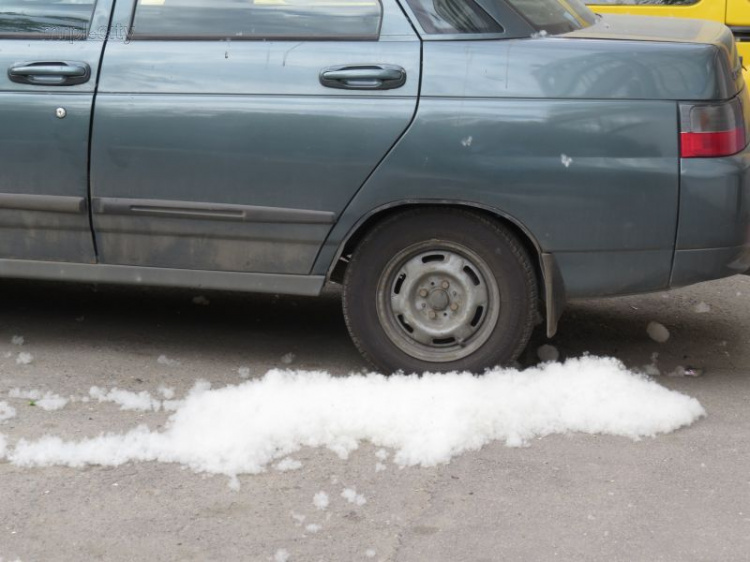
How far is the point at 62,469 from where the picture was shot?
4.12 meters

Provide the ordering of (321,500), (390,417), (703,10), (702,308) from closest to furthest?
(321,500)
(390,417)
(702,308)
(703,10)

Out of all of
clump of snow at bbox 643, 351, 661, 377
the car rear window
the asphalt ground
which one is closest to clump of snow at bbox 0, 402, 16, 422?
the asphalt ground

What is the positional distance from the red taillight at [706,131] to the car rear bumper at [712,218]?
0.03m

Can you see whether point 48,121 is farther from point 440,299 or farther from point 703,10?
point 703,10

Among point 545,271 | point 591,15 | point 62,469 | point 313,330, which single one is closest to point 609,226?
point 545,271

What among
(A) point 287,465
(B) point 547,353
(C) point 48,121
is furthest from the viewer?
(B) point 547,353

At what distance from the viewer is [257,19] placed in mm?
4738

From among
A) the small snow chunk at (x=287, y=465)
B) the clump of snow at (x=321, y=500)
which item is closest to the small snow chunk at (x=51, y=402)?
the small snow chunk at (x=287, y=465)

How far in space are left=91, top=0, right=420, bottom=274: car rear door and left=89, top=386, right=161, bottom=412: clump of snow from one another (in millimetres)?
562

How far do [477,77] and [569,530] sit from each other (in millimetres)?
1756

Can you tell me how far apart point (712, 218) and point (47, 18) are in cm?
276

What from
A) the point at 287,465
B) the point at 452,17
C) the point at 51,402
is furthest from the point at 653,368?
the point at 51,402

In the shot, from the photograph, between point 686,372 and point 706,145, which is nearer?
point 706,145

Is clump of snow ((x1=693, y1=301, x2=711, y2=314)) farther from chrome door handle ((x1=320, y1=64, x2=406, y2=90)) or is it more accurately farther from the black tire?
chrome door handle ((x1=320, y1=64, x2=406, y2=90))
